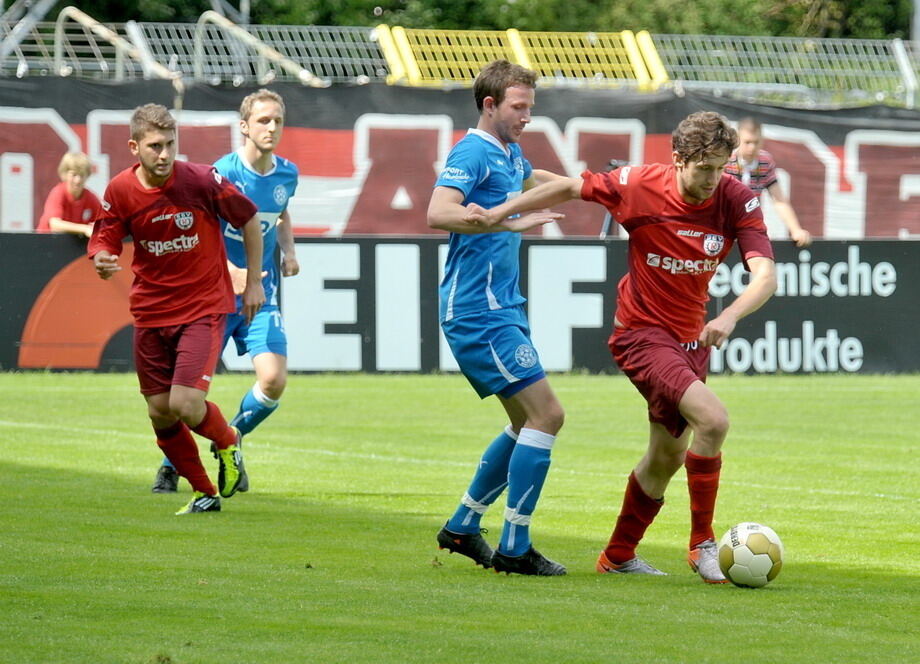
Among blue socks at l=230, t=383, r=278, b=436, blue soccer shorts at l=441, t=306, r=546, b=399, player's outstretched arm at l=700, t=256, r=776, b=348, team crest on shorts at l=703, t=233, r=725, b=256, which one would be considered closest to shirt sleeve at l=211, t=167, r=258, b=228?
blue socks at l=230, t=383, r=278, b=436

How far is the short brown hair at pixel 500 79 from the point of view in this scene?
6.91 m

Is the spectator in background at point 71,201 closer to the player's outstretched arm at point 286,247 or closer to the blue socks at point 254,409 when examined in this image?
the player's outstretched arm at point 286,247

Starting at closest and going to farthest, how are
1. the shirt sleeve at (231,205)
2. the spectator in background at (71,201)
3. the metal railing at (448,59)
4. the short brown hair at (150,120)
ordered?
1. the short brown hair at (150,120)
2. the shirt sleeve at (231,205)
3. the spectator in background at (71,201)
4. the metal railing at (448,59)

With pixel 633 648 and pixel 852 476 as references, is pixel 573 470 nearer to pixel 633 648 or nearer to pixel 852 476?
pixel 852 476

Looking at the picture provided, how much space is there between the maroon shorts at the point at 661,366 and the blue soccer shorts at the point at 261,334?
11.5ft

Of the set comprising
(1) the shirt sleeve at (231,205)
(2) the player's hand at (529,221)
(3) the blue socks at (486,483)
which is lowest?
(3) the blue socks at (486,483)

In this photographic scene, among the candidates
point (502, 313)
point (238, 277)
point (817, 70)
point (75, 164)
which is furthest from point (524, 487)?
point (817, 70)

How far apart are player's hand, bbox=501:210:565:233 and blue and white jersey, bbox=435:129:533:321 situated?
31 cm

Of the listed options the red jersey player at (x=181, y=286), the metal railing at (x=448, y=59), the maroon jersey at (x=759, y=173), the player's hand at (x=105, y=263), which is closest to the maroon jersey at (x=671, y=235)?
the red jersey player at (x=181, y=286)

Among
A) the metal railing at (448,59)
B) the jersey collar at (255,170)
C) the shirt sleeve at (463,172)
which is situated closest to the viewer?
the shirt sleeve at (463,172)

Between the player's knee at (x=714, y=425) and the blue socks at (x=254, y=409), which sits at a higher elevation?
the player's knee at (x=714, y=425)

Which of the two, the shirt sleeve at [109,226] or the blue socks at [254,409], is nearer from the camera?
the shirt sleeve at [109,226]

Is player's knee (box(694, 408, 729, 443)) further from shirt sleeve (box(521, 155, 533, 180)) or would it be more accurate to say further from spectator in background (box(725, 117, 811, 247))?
spectator in background (box(725, 117, 811, 247))

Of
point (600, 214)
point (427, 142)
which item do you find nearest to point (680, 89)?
point (600, 214)
